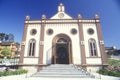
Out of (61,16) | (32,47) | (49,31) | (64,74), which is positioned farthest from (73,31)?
(64,74)

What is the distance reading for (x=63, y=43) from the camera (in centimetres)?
2494

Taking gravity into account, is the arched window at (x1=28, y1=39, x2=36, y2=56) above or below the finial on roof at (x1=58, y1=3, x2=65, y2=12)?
below

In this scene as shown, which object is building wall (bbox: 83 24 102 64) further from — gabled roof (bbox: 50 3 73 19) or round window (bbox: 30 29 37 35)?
round window (bbox: 30 29 37 35)

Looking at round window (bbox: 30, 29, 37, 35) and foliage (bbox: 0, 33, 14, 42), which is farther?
foliage (bbox: 0, 33, 14, 42)

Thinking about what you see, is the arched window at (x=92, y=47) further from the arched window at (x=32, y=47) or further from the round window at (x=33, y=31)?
the round window at (x=33, y=31)

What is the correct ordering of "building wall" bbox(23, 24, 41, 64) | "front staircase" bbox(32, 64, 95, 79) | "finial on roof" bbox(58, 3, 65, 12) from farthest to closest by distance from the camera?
"finial on roof" bbox(58, 3, 65, 12) < "building wall" bbox(23, 24, 41, 64) < "front staircase" bbox(32, 64, 95, 79)

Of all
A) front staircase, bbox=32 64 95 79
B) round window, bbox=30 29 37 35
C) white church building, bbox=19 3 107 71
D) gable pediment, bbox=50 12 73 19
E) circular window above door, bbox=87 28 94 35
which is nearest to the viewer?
front staircase, bbox=32 64 95 79

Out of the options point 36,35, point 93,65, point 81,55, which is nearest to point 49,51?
point 36,35

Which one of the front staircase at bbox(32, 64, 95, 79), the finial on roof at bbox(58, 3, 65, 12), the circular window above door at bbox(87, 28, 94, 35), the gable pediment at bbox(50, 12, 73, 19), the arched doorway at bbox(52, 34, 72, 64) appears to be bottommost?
the front staircase at bbox(32, 64, 95, 79)

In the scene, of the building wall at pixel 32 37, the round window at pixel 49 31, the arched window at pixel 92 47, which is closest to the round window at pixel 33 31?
the building wall at pixel 32 37

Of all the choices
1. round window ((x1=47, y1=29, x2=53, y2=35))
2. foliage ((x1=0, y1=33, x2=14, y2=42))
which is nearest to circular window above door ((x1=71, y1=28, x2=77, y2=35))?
round window ((x1=47, y1=29, x2=53, y2=35))

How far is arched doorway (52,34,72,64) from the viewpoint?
79.9 feet

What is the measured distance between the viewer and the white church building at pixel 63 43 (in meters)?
23.7

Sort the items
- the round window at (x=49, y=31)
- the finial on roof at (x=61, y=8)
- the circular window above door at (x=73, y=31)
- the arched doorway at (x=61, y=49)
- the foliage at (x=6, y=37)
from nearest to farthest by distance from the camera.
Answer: the arched doorway at (x=61, y=49), the circular window above door at (x=73, y=31), the round window at (x=49, y=31), the finial on roof at (x=61, y=8), the foliage at (x=6, y=37)
